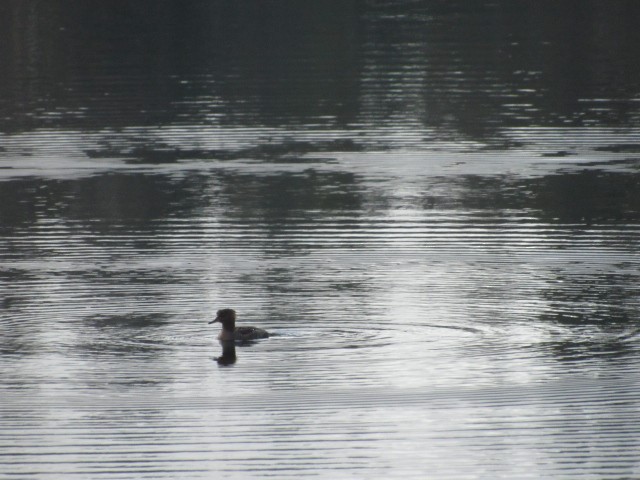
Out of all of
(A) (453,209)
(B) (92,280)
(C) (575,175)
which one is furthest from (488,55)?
(B) (92,280)

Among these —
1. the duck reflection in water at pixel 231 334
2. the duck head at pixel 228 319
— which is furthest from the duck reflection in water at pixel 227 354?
the duck head at pixel 228 319

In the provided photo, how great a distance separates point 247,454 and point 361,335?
383 cm

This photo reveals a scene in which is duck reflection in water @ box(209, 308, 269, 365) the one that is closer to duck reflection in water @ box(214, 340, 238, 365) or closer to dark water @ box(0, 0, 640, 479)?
duck reflection in water @ box(214, 340, 238, 365)

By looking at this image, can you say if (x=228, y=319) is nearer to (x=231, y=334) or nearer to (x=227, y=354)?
(x=231, y=334)

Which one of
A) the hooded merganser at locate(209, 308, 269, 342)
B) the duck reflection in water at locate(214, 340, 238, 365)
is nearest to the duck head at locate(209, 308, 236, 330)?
the hooded merganser at locate(209, 308, 269, 342)

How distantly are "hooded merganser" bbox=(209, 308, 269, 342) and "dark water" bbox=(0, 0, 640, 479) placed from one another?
0.18 meters

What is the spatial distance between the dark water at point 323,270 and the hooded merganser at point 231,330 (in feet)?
0.59

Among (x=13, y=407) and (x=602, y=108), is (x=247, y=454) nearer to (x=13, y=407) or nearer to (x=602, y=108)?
(x=13, y=407)

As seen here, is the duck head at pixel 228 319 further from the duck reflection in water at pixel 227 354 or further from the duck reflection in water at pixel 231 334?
the duck reflection in water at pixel 227 354

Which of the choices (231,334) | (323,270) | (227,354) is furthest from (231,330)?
(323,270)

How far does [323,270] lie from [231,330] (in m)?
4.10

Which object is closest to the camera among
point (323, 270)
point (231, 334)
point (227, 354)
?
point (227, 354)

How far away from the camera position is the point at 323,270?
65.8 feet

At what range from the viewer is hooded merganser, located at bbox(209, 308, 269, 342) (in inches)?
634
